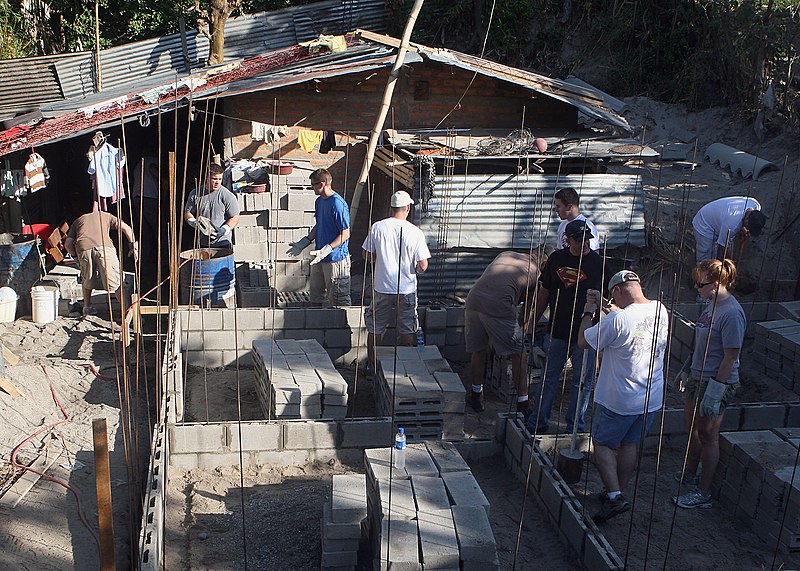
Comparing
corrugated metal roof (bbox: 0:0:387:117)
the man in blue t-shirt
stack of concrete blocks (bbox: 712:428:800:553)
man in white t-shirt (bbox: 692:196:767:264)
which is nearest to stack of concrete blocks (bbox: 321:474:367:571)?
stack of concrete blocks (bbox: 712:428:800:553)

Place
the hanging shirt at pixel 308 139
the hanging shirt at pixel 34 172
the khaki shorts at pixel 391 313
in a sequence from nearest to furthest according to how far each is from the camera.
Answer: the khaki shorts at pixel 391 313, the hanging shirt at pixel 34 172, the hanging shirt at pixel 308 139

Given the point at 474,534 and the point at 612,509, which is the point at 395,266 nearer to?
the point at 612,509

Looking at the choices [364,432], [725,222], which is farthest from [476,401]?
[725,222]

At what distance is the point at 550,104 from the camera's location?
11.9m

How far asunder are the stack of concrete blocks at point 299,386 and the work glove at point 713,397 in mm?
2579

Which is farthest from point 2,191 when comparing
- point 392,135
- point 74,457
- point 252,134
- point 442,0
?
point 442,0

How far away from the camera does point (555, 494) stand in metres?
5.25

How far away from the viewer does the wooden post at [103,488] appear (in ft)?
10.9

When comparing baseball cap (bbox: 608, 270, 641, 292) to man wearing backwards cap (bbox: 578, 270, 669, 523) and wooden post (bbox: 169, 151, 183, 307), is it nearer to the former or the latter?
man wearing backwards cap (bbox: 578, 270, 669, 523)

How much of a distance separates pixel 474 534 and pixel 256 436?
218 cm

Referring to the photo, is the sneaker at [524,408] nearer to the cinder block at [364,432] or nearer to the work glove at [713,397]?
the cinder block at [364,432]

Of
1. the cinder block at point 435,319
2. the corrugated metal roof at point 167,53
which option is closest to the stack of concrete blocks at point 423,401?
the cinder block at point 435,319

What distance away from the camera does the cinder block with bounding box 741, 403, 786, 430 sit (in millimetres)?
6441

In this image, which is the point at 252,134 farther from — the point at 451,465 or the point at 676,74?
the point at 676,74
